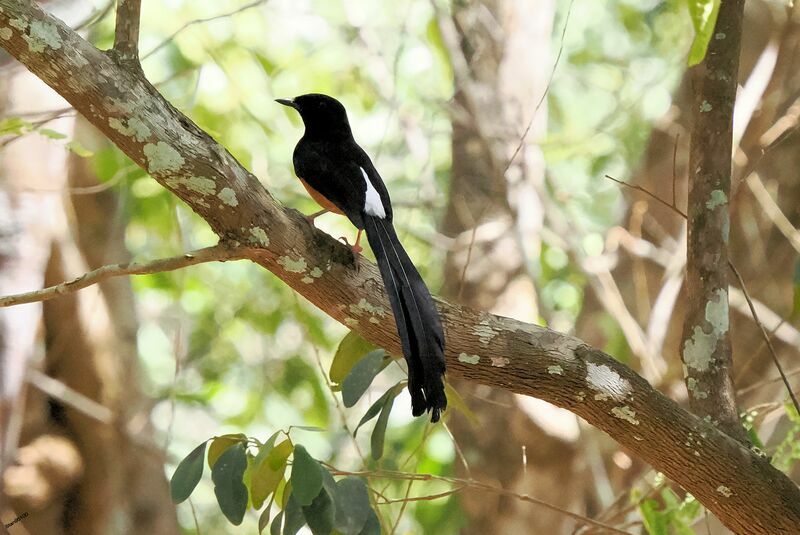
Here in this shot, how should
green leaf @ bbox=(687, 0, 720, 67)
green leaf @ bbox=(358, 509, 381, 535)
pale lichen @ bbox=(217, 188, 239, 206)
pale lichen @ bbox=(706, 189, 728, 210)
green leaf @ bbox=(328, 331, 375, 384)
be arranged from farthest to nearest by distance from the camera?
green leaf @ bbox=(328, 331, 375, 384) < pale lichen @ bbox=(706, 189, 728, 210) < green leaf @ bbox=(358, 509, 381, 535) < pale lichen @ bbox=(217, 188, 239, 206) < green leaf @ bbox=(687, 0, 720, 67)

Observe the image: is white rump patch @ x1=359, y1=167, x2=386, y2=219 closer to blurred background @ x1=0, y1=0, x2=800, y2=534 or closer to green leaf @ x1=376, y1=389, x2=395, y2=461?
green leaf @ x1=376, y1=389, x2=395, y2=461

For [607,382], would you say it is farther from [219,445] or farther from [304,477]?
[219,445]

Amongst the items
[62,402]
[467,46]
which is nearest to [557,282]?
[467,46]

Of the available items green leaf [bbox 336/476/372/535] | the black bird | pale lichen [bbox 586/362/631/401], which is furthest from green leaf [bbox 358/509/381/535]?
pale lichen [bbox 586/362/631/401]

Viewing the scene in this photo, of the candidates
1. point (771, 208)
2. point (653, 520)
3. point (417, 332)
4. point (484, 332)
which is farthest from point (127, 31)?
point (771, 208)

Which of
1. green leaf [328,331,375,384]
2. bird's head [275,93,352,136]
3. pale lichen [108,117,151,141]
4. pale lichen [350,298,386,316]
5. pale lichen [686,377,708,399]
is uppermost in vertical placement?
bird's head [275,93,352,136]

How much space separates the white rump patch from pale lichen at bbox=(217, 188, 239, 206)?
479mm

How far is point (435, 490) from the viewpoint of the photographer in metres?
5.31

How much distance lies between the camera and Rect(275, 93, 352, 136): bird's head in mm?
2768

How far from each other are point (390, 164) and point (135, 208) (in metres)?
1.74

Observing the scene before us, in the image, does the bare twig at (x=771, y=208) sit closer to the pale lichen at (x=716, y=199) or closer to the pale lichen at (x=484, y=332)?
the pale lichen at (x=716, y=199)

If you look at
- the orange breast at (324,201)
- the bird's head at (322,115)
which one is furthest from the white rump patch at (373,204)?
the bird's head at (322,115)

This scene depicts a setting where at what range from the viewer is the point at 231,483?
2.10 m

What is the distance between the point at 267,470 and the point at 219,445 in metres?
0.19
